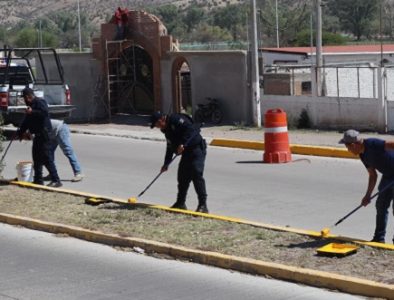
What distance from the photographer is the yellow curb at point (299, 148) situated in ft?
60.2

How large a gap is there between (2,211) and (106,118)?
17.9 m

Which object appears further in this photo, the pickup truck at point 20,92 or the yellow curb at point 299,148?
the pickup truck at point 20,92

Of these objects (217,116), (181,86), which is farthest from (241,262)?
(181,86)

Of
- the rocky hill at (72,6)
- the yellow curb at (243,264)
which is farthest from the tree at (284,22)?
the yellow curb at (243,264)

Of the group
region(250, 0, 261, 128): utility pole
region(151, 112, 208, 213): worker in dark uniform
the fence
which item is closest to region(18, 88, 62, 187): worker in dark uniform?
region(151, 112, 208, 213): worker in dark uniform

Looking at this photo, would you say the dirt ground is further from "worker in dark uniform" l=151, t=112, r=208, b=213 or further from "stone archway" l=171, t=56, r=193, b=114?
"stone archway" l=171, t=56, r=193, b=114

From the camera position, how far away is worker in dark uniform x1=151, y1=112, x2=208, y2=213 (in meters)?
11.1

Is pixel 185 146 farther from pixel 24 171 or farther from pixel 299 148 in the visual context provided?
pixel 299 148

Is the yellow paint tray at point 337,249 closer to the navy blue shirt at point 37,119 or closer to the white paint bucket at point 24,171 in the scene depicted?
the navy blue shirt at point 37,119

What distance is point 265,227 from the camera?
989cm

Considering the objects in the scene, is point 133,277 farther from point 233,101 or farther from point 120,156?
point 233,101

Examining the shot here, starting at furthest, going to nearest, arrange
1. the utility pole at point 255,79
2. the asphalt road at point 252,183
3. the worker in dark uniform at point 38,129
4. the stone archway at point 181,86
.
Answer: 1. the stone archway at point 181,86
2. the utility pole at point 255,79
3. the worker in dark uniform at point 38,129
4. the asphalt road at point 252,183

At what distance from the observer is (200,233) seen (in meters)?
9.82

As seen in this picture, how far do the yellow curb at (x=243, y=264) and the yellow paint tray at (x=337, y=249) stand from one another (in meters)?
0.51
